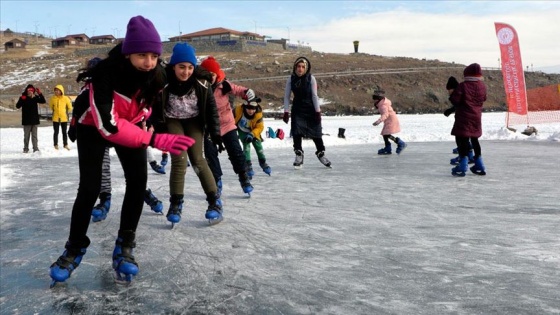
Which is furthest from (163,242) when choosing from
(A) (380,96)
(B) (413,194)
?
(A) (380,96)

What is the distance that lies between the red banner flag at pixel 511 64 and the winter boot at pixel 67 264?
45.3ft

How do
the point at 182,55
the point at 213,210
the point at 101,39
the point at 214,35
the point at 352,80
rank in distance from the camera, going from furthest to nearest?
the point at 101,39 < the point at 214,35 < the point at 352,80 < the point at 213,210 < the point at 182,55

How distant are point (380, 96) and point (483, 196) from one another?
17.7 ft

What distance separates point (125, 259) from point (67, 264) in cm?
30

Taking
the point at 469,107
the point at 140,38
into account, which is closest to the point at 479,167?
the point at 469,107

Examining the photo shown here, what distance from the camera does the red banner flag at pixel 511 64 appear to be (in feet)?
47.2

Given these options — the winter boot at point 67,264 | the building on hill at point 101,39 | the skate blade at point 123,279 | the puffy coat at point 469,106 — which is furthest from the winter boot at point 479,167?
the building on hill at point 101,39

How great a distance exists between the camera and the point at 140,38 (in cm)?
278

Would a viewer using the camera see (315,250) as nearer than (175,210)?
Yes

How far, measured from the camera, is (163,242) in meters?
3.77

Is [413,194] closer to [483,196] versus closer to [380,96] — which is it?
[483,196]

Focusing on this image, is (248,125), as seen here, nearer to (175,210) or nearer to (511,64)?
(175,210)

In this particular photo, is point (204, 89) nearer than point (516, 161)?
Yes

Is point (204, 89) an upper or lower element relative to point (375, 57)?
lower
